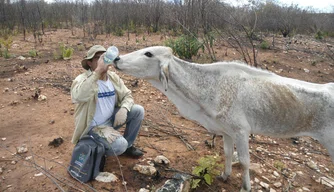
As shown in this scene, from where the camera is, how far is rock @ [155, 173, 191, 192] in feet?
9.72

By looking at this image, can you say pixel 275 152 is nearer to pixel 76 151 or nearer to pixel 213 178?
pixel 213 178

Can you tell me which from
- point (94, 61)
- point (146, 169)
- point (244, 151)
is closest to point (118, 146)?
point (146, 169)

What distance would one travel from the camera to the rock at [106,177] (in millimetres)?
3273

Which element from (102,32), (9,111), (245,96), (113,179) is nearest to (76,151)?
(113,179)

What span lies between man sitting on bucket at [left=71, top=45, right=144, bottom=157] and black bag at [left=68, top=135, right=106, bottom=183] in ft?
0.31

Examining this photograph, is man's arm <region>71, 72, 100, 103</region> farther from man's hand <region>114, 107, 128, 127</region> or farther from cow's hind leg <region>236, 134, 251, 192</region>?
cow's hind leg <region>236, 134, 251, 192</region>

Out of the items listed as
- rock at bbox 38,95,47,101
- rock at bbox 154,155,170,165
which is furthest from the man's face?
rock at bbox 38,95,47,101

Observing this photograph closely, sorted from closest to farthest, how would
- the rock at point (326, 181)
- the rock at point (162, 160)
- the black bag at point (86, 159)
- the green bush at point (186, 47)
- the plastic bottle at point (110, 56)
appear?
the plastic bottle at point (110, 56) < the black bag at point (86, 159) < the rock at point (326, 181) < the rock at point (162, 160) < the green bush at point (186, 47)

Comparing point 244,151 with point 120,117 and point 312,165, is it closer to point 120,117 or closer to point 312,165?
point 120,117

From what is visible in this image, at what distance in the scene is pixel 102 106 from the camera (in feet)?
11.0

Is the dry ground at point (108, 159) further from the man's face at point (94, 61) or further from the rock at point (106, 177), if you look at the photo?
the man's face at point (94, 61)

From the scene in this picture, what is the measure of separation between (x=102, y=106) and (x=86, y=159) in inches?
26.1

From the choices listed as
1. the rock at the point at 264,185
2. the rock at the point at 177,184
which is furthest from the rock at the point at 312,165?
the rock at the point at 177,184

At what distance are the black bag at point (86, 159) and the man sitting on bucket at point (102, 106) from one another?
93mm
